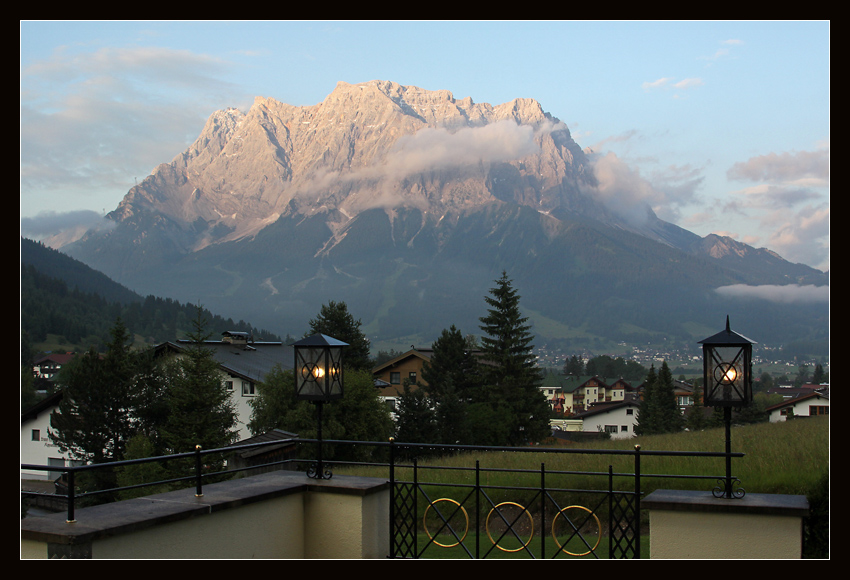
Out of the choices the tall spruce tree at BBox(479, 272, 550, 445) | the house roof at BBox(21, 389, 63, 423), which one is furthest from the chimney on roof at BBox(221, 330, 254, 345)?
the tall spruce tree at BBox(479, 272, 550, 445)

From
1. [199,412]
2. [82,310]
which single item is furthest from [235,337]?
[82,310]

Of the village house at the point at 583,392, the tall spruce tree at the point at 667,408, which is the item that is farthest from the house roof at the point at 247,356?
the village house at the point at 583,392

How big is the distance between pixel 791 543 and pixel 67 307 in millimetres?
122414

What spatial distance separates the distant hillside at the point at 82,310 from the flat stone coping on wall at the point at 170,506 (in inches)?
3090

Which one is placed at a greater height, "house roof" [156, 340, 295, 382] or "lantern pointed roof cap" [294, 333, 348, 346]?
"lantern pointed roof cap" [294, 333, 348, 346]

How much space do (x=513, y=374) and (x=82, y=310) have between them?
9419 cm

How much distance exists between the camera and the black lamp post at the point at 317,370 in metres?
7.46

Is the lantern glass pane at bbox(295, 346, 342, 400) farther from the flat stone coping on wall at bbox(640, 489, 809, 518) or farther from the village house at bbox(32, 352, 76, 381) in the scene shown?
the village house at bbox(32, 352, 76, 381)

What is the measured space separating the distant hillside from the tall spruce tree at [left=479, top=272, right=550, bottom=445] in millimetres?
47600

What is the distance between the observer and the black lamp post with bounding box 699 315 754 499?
6.49 m

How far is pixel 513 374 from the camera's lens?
4484 cm

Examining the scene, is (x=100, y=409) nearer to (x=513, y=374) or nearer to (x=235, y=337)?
(x=235, y=337)
